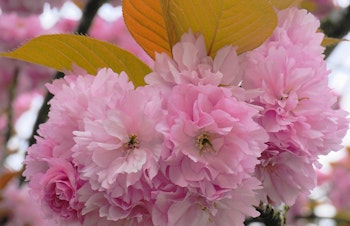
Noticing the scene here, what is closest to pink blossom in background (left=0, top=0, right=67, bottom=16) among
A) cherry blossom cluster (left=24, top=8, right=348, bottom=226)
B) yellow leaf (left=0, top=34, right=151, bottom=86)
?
yellow leaf (left=0, top=34, right=151, bottom=86)

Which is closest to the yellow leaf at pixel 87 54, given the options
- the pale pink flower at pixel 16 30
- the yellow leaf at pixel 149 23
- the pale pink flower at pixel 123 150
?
the yellow leaf at pixel 149 23

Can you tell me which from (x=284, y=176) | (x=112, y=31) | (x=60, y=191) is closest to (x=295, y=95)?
(x=284, y=176)

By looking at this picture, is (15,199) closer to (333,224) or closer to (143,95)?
(143,95)

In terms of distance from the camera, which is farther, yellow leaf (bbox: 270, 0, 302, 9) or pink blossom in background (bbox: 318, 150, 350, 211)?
pink blossom in background (bbox: 318, 150, 350, 211)

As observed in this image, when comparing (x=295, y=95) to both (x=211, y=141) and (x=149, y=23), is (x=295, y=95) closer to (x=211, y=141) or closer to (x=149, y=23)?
(x=211, y=141)

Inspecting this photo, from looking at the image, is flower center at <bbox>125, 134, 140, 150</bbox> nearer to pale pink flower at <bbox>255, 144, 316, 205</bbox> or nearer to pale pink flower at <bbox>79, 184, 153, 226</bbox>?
pale pink flower at <bbox>79, 184, 153, 226</bbox>

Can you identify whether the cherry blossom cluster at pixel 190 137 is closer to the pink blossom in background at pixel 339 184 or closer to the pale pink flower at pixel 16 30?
the pale pink flower at pixel 16 30
